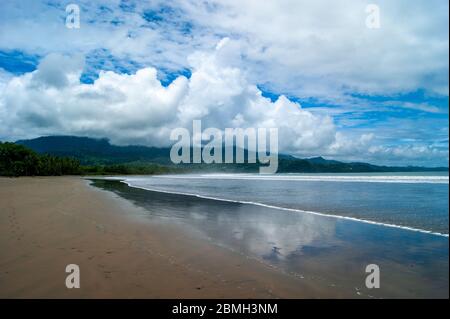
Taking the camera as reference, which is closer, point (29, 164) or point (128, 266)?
point (128, 266)

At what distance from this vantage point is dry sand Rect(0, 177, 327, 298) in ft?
17.3

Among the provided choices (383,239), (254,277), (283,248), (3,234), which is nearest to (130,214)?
(3,234)

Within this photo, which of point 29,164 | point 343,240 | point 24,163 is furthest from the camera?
point 29,164

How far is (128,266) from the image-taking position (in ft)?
21.5

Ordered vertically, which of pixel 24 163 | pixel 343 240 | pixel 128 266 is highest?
pixel 24 163

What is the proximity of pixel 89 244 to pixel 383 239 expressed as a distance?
9100 mm

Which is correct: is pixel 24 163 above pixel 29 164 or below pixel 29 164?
above

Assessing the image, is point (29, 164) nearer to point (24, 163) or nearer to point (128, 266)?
point (24, 163)

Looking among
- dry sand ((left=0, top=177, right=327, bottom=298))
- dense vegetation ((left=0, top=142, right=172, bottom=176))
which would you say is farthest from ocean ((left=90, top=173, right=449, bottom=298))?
dense vegetation ((left=0, top=142, right=172, bottom=176))

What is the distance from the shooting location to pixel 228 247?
27.6 ft

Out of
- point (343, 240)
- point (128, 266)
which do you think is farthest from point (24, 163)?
point (343, 240)

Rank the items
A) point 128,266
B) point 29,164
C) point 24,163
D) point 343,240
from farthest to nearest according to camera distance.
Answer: point 29,164, point 24,163, point 343,240, point 128,266

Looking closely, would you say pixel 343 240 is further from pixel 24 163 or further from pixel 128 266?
pixel 24 163

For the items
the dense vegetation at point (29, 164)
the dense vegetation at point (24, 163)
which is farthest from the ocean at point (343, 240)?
the dense vegetation at point (29, 164)
